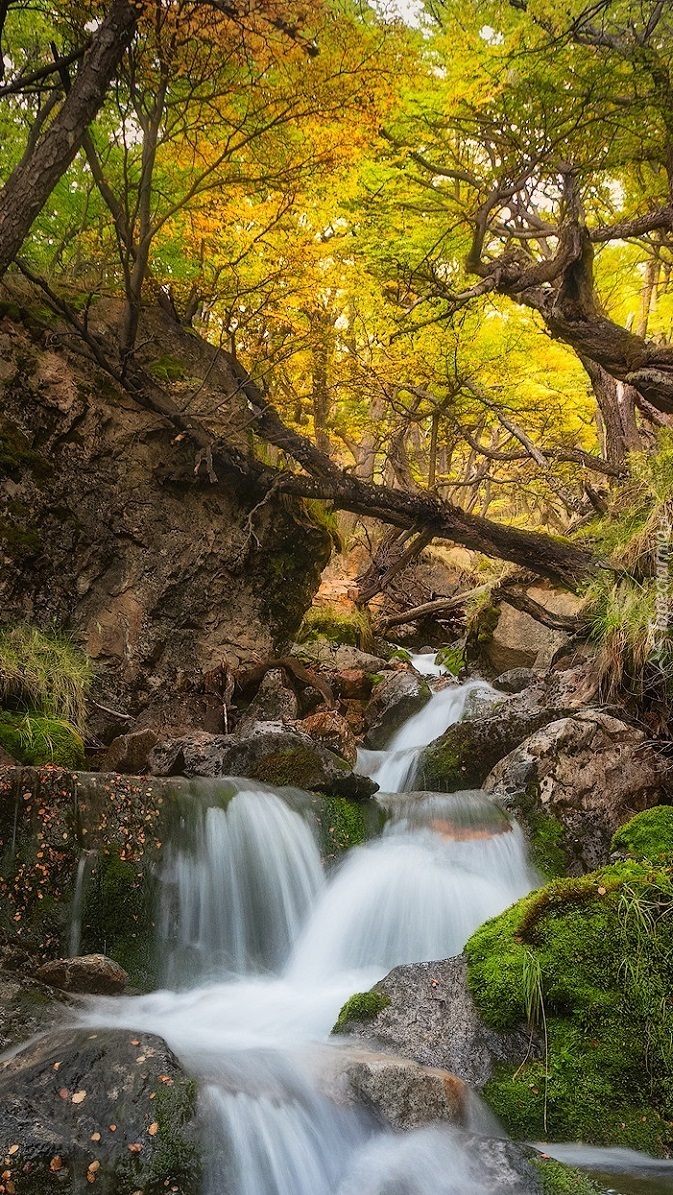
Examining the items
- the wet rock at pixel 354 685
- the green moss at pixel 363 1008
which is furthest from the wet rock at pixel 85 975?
the wet rock at pixel 354 685

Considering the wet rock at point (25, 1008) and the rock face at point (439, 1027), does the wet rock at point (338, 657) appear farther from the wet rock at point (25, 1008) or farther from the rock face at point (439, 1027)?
the wet rock at point (25, 1008)

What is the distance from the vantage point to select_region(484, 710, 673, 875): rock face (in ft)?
19.5

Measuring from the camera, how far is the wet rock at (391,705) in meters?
9.97

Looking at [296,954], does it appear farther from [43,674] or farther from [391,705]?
[391,705]

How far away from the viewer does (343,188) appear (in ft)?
28.9

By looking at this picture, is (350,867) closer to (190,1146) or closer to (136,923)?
(136,923)

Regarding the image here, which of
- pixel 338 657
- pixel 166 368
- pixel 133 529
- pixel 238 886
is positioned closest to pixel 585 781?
pixel 238 886

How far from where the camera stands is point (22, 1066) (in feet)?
9.49

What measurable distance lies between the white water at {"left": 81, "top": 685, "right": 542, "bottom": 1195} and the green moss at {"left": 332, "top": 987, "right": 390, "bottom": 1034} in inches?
6.5

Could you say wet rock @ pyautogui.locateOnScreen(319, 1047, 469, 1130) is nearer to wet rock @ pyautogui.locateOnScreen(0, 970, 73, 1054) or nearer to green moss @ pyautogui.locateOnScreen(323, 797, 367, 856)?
wet rock @ pyautogui.locateOnScreen(0, 970, 73, 1054)

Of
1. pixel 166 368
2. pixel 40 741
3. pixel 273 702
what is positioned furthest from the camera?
pixel 166 368

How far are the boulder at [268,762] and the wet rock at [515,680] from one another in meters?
4.32

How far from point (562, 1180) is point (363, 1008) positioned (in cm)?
144

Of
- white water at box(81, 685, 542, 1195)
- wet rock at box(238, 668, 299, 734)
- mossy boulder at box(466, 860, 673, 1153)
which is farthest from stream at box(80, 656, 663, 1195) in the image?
wet rock at box(238, 668, 299, 734)
